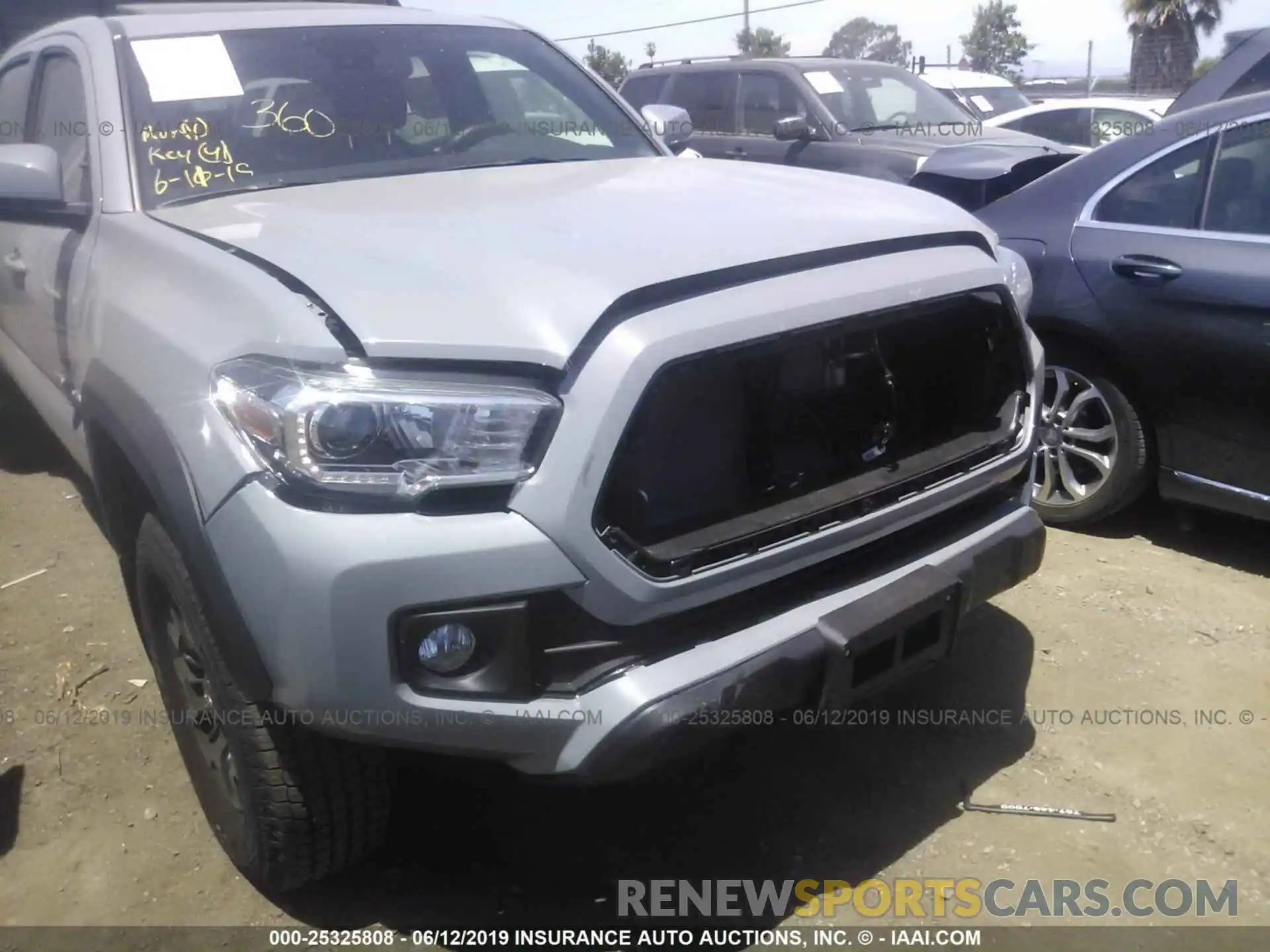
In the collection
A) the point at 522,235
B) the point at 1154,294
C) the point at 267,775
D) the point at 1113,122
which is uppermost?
the point at 522,235

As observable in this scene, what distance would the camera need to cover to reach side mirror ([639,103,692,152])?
410 centimetres

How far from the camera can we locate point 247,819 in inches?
90.3

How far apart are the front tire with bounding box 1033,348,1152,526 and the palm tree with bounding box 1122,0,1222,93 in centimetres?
2792

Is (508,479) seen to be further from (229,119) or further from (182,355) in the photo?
(229,119)

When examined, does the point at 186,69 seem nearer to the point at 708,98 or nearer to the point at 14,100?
the point at 14,100

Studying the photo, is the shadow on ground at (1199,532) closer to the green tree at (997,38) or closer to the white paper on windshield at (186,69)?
the white paper on windshield at (186,69)

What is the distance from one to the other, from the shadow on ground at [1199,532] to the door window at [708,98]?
573cm

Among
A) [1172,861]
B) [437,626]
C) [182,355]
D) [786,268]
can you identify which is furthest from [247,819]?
[1172,861]

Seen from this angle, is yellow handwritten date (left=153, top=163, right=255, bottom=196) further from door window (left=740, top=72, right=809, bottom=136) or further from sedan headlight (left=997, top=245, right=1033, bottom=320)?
door window (left=740, top=72, right=809, bottom=136)

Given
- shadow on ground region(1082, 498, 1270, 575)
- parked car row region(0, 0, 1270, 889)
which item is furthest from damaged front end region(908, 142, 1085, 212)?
shadow on ground region(1082, 498, 1270, 575)

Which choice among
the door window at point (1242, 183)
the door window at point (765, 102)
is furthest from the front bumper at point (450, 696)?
the door window at point (765, 102)

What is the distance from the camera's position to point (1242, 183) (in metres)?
3.64

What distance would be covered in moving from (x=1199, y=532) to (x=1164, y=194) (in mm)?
1264

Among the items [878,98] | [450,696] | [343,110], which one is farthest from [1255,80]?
[450,696]
